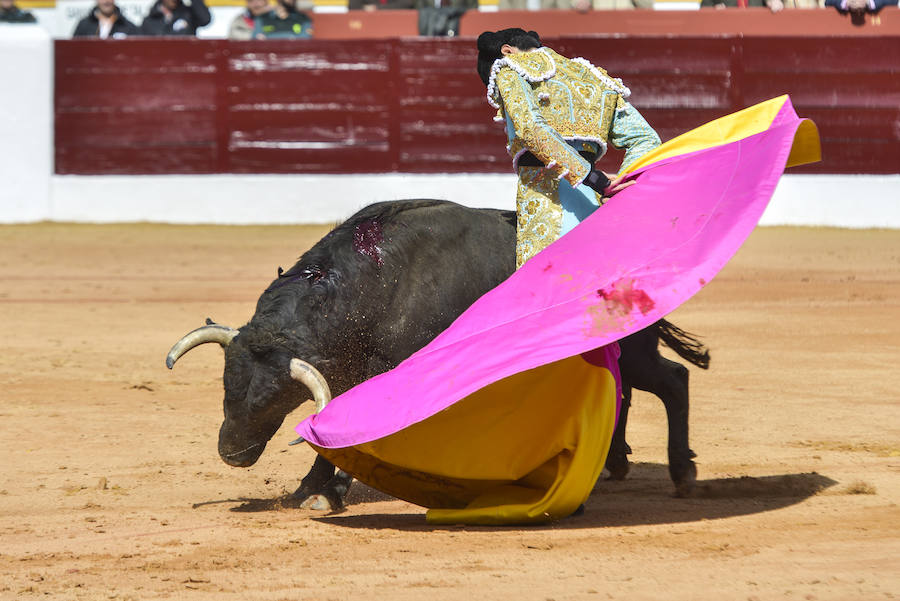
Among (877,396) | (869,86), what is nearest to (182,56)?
(869,86)

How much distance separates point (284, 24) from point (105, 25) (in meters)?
1.38

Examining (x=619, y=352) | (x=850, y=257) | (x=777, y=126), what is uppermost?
(x=777, y=126)

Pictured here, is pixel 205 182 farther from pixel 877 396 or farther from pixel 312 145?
pixel 877 396

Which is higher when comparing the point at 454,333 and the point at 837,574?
the point at 454,333

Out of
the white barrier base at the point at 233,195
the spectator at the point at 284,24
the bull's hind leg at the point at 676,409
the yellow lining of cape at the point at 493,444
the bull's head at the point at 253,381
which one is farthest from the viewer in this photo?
the spectator at the point at 284,24

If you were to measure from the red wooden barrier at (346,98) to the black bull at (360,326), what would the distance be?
22.3 ft

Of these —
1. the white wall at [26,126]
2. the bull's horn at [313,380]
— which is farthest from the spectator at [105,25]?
the bull's horn at [313,380]

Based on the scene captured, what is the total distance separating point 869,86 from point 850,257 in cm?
212

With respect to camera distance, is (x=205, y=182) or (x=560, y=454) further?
(x=205, y=182)

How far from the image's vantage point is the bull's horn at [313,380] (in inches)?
127

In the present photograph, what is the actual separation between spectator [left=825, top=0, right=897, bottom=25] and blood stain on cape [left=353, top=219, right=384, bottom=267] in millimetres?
7483

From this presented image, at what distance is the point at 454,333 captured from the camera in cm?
315

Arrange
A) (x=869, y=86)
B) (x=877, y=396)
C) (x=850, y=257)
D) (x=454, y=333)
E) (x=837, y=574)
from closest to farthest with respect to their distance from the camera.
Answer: (x=837, y=574) → (x=454, y=333) → (x=877, y=396) → (x=850, y=257) → (x=869, y=86)

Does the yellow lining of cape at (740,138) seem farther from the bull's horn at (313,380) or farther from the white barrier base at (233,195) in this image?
the white barrier base at (233,195)
